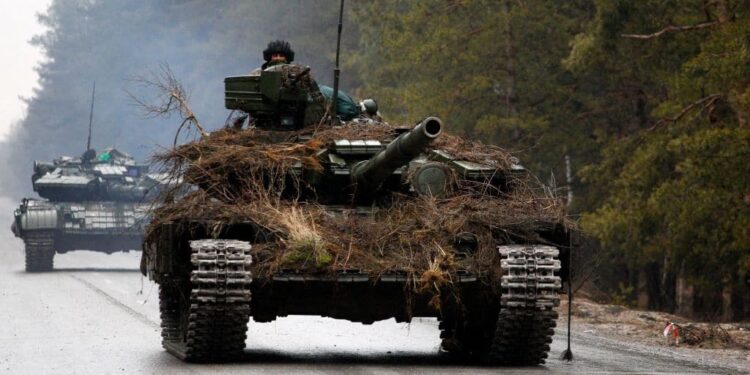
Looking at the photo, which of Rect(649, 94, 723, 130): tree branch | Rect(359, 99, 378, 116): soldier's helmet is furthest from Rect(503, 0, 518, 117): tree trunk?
Rect(359, 99, 378, 116): soldier's helmet

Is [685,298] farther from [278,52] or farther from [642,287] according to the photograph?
[278,52]

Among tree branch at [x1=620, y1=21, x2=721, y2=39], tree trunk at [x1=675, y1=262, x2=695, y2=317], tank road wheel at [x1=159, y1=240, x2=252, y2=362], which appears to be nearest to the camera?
tank road wheel at [x1=159, y1=240, x2=252, y2=362]

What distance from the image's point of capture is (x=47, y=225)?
113 ft

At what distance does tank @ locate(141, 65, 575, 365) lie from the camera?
12.2 meters

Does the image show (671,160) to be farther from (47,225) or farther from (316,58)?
(316,58)

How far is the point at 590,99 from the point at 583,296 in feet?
16.4

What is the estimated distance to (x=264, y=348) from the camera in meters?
15.0

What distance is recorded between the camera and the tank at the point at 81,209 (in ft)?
113

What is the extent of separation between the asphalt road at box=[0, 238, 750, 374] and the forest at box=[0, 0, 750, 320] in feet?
3.72

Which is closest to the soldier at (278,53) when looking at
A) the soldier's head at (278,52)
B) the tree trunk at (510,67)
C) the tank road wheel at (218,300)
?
the soldier's head at (278,52)

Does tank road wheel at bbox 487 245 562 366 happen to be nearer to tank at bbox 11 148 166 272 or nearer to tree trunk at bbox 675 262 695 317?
tree trunk at bbox 675 262 695 317

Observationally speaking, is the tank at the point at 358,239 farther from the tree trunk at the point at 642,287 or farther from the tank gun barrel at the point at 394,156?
the tree trunk at the point at 642,287

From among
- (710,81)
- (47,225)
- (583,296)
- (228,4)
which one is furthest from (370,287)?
(228,4)

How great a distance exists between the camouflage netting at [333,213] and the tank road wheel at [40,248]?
67.3ft
